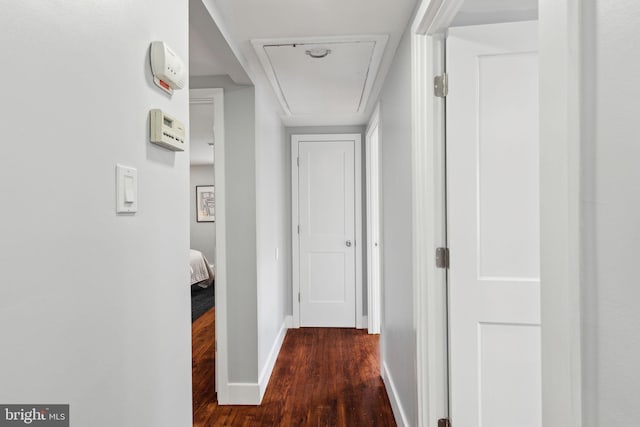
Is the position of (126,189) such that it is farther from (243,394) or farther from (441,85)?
(243,394)

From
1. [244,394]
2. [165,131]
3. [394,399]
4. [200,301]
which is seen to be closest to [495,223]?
[165,131]

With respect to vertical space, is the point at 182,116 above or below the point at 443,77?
below

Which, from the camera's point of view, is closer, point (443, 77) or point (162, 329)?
point (162, 329)

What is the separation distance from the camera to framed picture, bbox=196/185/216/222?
24.3 feet

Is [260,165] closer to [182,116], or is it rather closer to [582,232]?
[182,116]

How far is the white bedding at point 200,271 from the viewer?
18.9 feet

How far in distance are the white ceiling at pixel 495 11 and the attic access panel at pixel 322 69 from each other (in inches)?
21.8

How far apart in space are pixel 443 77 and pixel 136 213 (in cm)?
134

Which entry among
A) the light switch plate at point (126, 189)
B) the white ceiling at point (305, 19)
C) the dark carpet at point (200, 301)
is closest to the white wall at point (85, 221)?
the light switch plate at point (126, 189)

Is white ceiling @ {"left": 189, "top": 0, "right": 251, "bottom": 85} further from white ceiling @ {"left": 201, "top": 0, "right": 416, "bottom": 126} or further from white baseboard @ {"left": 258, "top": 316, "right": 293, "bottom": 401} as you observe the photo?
white baseboard @ {"left": 258, "top": 316, "right": 293, "bottom": 401}

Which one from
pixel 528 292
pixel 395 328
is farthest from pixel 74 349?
pixel 395 328

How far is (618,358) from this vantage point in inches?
22.5

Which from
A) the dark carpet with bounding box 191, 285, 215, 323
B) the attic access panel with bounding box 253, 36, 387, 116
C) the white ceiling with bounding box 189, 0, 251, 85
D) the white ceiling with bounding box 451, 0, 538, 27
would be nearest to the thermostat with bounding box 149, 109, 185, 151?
the white ceiling with bounding box 189, 0, 251, 85

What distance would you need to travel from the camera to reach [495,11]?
1.49 meters
